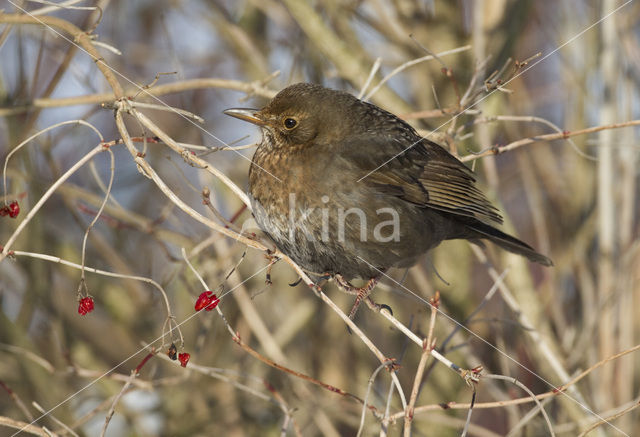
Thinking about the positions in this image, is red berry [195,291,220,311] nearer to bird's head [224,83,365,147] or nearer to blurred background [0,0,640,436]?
blurred background [0,0,640,436]

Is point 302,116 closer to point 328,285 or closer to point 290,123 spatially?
point 290,123

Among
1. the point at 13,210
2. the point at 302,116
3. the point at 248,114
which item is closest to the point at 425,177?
the point at 302,116

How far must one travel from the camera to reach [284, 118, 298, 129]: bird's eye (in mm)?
3275

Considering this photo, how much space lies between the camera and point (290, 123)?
3285mm

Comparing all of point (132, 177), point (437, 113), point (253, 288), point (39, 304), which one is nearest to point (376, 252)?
point (437, 113)

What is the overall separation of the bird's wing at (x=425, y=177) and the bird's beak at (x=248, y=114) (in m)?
0.45

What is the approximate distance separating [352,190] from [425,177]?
1.88ft

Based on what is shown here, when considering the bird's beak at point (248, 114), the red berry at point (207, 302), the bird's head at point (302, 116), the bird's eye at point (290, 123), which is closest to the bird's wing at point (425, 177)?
the bird's head at point (302, 116)

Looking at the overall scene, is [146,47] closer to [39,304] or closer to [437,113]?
[39,304]

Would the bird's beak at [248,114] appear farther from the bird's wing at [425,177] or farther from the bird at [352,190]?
the bird's wing at [425,177]

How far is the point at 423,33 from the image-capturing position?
4.29 m

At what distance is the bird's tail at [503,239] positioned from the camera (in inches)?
142

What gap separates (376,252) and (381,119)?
686 mm

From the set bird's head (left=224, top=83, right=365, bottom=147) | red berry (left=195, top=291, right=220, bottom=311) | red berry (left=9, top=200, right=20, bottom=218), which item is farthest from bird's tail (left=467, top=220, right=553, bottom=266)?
red berry (left=9, top=200, right=20, bottom=218)
